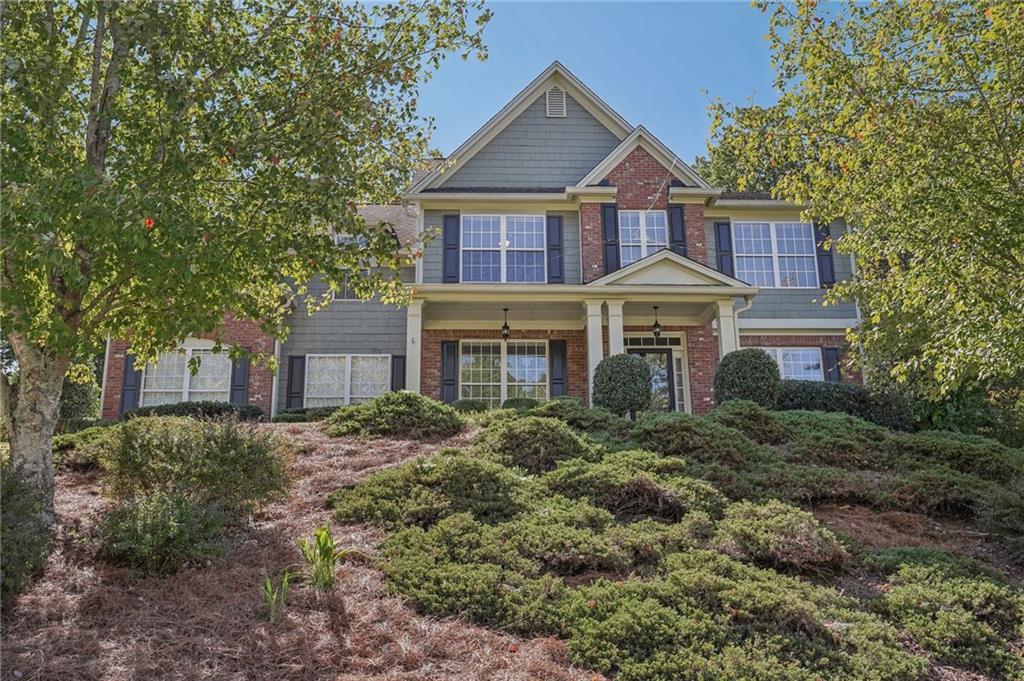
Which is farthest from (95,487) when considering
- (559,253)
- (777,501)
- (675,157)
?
(675,157)

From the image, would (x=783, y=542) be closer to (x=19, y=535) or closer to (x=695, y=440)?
(x=695, y=440)

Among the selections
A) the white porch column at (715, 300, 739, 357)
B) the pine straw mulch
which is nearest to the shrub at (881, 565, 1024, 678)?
the pine straw mulch

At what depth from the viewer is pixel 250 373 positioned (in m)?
15.5

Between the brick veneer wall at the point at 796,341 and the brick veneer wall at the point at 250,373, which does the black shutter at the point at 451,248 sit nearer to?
the brick veneer wall at the point at 250,373

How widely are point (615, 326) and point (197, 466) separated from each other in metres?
9.59

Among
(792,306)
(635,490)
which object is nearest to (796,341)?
(792,306)

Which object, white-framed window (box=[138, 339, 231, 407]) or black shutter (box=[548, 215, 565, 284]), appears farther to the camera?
black shutter (box=[548, 215, 565, 284])

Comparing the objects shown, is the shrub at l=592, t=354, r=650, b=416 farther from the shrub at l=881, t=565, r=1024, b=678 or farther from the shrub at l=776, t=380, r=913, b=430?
the shrub at l=881, t=565, r=1024, b=678

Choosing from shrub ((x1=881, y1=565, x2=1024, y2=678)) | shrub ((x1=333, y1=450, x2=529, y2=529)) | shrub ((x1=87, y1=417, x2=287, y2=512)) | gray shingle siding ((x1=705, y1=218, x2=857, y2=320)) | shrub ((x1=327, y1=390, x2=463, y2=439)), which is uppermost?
gray shingle siding ((x1=705, y1=218, x2=857, y2=320))

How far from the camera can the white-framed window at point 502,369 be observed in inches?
631

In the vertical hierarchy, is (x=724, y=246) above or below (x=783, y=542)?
above

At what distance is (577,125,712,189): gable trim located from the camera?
16339mm

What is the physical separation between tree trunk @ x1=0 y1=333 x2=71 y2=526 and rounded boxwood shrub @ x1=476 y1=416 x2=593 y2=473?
4.55 m

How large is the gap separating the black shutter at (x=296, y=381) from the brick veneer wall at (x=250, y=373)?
0.42 m
